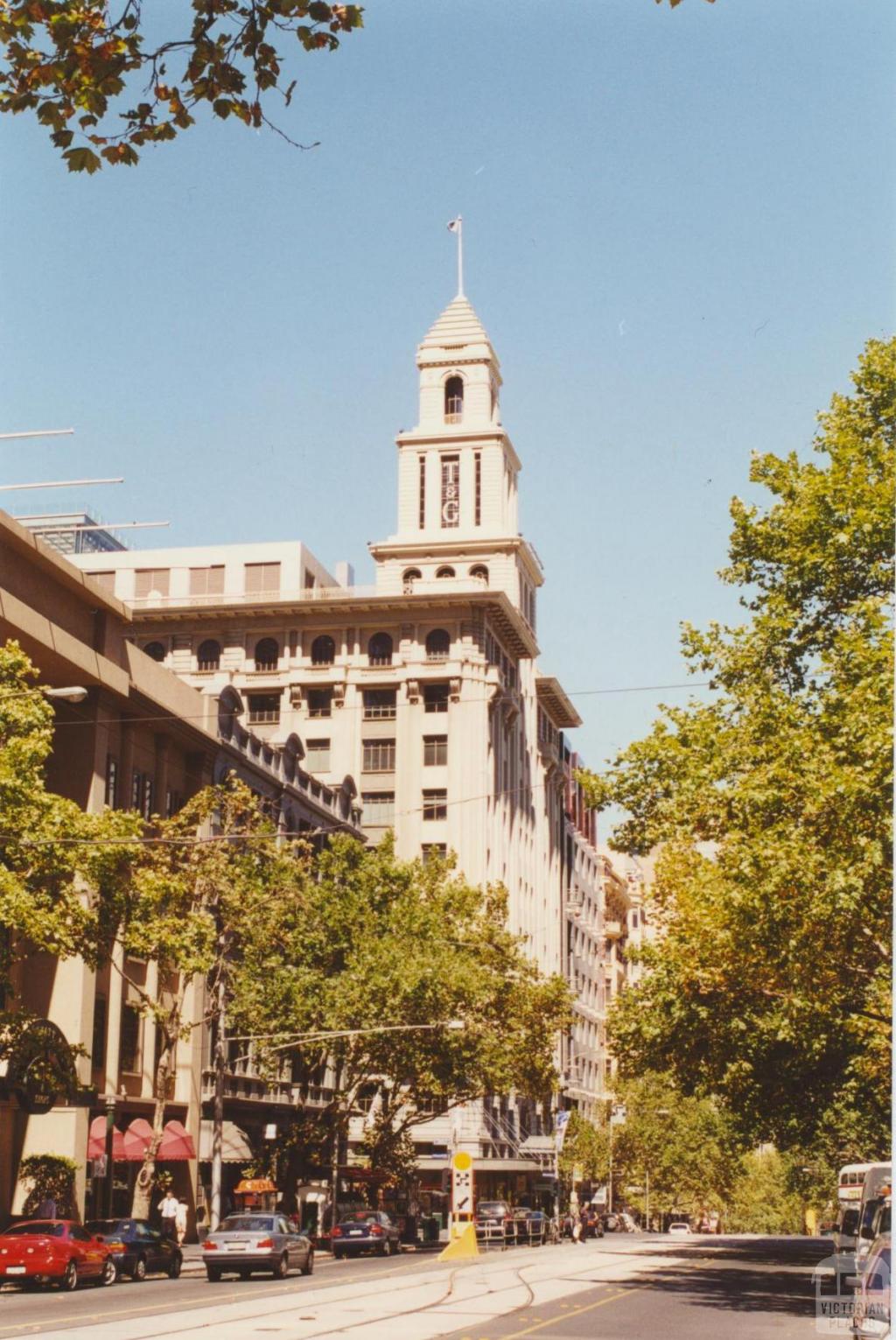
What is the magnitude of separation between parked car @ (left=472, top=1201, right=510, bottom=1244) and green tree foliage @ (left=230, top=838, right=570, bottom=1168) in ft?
33.6

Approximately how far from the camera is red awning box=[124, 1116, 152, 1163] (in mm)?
49531

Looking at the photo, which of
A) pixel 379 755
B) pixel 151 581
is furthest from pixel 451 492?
pixel 379 755

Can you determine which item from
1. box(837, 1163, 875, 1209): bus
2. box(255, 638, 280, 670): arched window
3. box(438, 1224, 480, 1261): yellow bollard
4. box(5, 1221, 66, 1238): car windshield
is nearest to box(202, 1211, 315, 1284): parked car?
box(438, 1224, 480, 1261): yellow bollard

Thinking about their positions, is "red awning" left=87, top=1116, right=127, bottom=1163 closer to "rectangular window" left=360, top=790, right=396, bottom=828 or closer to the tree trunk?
the tree trunk

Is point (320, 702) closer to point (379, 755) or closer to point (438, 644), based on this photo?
point (379, 755)

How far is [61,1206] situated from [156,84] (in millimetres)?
40874

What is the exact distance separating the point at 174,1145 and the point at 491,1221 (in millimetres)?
22318

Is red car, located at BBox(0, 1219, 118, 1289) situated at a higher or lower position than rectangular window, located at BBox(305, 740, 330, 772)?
lower

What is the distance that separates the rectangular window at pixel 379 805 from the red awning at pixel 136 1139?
136 ft

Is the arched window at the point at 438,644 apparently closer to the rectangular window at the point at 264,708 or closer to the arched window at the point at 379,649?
the arched window at the point at 379,649

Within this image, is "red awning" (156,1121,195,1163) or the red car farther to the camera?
"red awning" (156,1121,195,1163)

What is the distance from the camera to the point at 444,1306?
27.8 metres

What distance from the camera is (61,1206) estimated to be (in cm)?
4547

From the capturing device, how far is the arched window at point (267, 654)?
95812 mm
